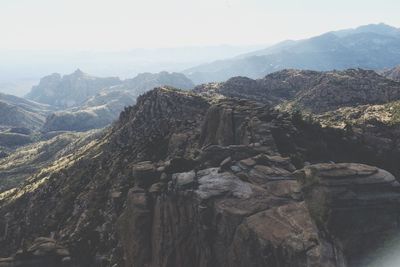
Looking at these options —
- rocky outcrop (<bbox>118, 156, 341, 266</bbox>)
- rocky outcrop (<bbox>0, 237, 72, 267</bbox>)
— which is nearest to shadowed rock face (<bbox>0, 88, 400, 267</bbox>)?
rocky outcrop (<bbox>118, 156, 341, 266</bbox>)

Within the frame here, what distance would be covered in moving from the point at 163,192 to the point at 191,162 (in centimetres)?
1148

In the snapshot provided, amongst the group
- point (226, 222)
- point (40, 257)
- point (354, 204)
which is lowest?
point (40, 257)

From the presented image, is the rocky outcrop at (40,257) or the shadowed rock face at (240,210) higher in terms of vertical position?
the shadowed rock face at (240,210)

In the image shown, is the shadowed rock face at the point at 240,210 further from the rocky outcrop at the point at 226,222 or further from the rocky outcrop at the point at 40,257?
the rocky outcrop at the point at 40,257

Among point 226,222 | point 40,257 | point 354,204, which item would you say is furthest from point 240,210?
point 40,257

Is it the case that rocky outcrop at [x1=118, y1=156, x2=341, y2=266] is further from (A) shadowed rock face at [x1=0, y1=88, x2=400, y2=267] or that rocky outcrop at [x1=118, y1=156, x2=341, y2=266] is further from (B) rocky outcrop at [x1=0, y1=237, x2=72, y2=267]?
(B) rocky outcrop at [x1=0, y1=237, x2=72, y2=267]

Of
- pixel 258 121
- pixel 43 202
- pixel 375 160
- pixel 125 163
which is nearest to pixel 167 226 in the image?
pixel 258 121

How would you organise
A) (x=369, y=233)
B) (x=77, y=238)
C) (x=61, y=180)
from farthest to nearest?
(x=61, y=180) → (x=77, y=238) → (x=369, y=233)

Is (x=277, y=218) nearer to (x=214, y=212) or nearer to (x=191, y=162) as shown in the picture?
(x=214, y=212)

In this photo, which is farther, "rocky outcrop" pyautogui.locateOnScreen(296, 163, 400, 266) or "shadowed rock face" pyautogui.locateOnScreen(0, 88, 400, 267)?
"rocky outcrop" pyautogui.locateOnScreen(296, 163, 400, 266)

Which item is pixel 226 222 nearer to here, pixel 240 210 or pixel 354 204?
pixel 240 210

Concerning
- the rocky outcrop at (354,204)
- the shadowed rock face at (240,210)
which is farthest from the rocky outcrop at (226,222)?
the rocky outcrop at (354,204)

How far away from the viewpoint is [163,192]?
65.7 metres

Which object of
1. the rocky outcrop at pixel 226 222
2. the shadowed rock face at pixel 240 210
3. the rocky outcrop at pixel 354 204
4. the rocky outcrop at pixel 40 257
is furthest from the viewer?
the rocky outcrop at pixel 40 257
